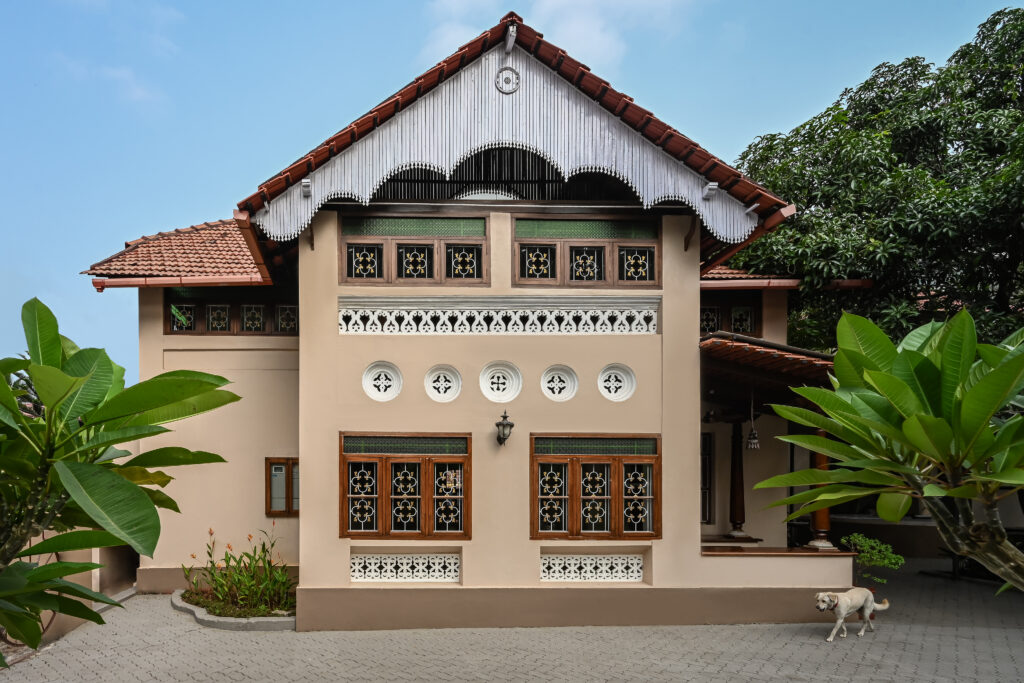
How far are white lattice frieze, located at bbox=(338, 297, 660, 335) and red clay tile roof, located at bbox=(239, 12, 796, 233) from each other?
5.58ft

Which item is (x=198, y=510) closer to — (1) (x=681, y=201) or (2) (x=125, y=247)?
(2) (x=125, y=247)

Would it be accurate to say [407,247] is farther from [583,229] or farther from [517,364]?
[583,229]

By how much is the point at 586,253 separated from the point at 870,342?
248 inches

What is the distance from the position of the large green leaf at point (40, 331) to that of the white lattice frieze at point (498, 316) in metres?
6.16

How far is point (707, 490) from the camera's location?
1143 cm

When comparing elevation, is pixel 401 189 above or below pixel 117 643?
above

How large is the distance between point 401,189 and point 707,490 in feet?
22.2

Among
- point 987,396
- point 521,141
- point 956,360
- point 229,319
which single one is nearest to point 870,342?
point 956,360

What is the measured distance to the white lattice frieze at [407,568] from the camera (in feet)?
29.7

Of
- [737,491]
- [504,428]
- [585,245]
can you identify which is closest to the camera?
[504,428]

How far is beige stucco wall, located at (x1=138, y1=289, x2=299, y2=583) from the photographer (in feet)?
34.7

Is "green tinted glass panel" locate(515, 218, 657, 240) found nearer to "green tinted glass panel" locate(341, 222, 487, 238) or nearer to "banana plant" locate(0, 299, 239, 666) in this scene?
Result: "green tinted glass panel" locate(341, 222, 487, 238)

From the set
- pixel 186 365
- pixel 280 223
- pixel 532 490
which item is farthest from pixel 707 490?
pixel 186 365

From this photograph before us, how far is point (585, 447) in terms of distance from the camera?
9188 millimetres
